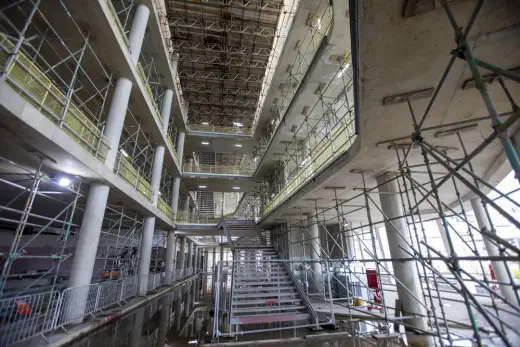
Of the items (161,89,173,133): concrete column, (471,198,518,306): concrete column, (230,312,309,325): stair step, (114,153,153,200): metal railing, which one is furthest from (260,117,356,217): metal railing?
(161,89,173,133): concrete column

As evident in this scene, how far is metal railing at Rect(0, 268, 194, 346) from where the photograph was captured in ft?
14.1

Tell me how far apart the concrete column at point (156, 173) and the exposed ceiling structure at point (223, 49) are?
666 centimetres

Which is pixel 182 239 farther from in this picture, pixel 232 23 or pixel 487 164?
pixel 487 164

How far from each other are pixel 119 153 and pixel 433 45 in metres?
9.43

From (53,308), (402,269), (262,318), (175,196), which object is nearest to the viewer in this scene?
(53,308)

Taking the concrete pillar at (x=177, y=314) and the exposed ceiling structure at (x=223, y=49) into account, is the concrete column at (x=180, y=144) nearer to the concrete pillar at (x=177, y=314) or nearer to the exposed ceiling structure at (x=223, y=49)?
the exposed ceiling structure at (x=223, y=49)

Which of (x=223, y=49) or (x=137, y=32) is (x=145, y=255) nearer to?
(x=137, y=32)

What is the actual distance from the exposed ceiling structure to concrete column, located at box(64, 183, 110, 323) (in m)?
11.1

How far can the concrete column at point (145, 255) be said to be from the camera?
10.9 m

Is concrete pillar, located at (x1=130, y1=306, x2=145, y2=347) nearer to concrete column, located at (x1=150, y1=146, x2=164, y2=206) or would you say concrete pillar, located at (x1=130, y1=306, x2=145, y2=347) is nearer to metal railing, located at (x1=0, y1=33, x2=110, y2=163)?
metal railing, located at (x1=0, y1=33, x2=110, y2=163)

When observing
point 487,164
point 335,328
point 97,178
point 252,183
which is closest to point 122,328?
point 97,178

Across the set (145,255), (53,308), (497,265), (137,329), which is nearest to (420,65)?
(137,329)

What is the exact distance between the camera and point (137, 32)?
9.73 m

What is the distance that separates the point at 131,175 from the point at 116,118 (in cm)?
290
